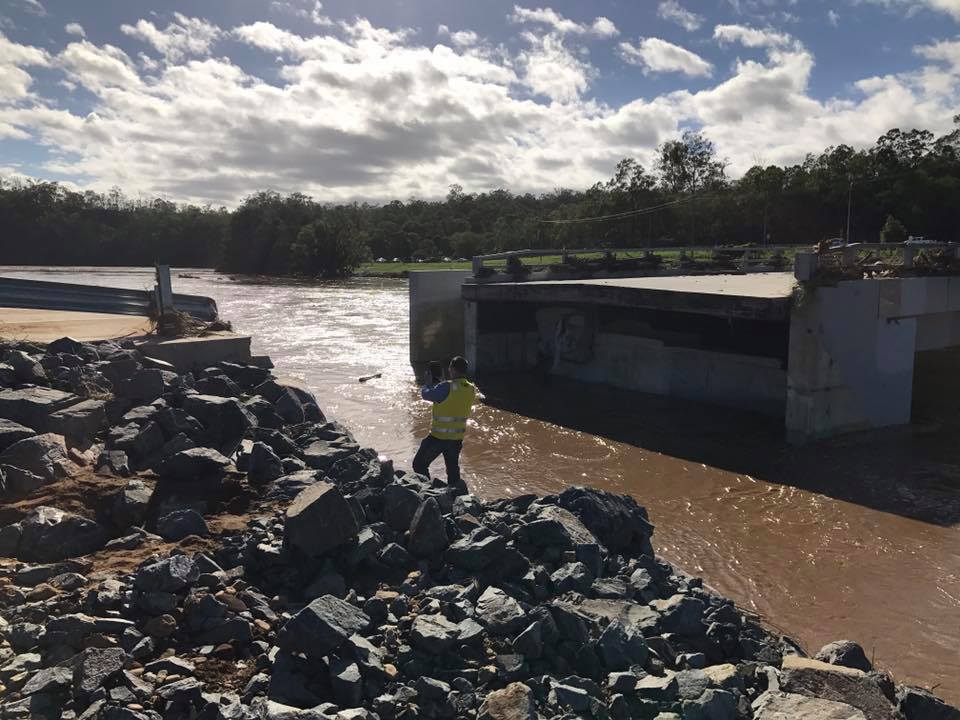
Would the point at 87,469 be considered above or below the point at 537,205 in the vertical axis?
below

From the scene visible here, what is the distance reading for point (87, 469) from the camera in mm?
7027

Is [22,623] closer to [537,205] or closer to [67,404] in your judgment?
[67,404]

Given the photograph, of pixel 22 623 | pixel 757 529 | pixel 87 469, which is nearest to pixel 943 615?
pixel 757 529

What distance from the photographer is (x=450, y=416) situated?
326 inches

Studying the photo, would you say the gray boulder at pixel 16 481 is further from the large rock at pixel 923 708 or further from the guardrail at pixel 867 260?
the guardrail at pixel 867 260

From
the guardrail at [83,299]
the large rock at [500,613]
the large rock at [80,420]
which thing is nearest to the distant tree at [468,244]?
the guardrail at [83,299]

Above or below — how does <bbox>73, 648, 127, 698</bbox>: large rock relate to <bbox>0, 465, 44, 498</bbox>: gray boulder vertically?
below

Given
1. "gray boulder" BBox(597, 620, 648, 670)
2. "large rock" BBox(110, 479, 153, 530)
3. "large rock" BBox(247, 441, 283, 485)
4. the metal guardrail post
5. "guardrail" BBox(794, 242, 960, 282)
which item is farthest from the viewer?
the metal guardrail post

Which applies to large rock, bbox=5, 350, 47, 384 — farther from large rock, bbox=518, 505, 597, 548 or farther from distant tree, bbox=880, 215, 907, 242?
distant tree, bbox=880, 215, 907, 242

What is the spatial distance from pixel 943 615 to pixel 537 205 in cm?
11115

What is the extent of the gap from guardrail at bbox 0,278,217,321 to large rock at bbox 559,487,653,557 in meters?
10.5

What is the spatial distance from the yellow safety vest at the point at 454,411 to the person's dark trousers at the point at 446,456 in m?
0.08

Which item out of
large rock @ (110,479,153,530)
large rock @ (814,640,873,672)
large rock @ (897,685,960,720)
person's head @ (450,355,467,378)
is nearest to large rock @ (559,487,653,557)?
person's head @ (450,355,467,378)

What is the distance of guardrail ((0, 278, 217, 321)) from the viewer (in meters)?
14.9
